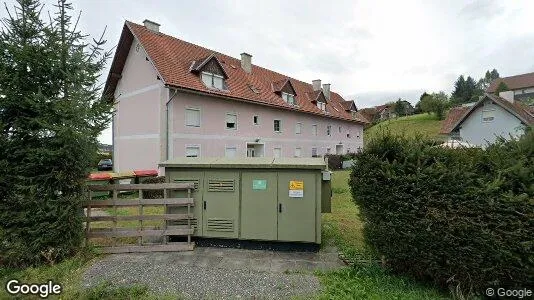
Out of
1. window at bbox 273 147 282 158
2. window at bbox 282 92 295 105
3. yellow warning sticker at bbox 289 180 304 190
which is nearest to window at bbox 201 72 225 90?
window at bbox 273 147 282 158

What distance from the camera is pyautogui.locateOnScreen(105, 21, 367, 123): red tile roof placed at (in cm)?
1622

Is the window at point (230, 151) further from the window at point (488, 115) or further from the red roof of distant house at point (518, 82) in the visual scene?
the red roof of distant house at point (518, 82)

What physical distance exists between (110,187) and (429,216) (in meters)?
5.59

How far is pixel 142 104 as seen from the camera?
56.3 ft

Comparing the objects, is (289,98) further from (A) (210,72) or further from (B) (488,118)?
(B) (488,118)

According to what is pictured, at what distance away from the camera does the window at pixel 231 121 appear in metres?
19.4

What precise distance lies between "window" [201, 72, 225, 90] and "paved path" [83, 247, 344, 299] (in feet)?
46.1

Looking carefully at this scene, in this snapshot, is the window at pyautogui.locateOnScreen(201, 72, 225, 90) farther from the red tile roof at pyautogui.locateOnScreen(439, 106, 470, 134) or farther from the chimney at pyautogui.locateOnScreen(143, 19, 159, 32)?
the red tile roof at pyautogui.locateOnScreen(439, 106, 470, 134)

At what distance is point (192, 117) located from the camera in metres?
17.1

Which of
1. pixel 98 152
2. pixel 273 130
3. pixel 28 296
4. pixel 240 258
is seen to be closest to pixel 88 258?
pixel 28 296

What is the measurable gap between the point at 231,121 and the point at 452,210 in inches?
662

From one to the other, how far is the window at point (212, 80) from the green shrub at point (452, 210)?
602 inches

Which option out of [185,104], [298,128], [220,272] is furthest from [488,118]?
[220,272]

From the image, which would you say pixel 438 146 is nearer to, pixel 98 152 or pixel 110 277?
pixel 110 277
